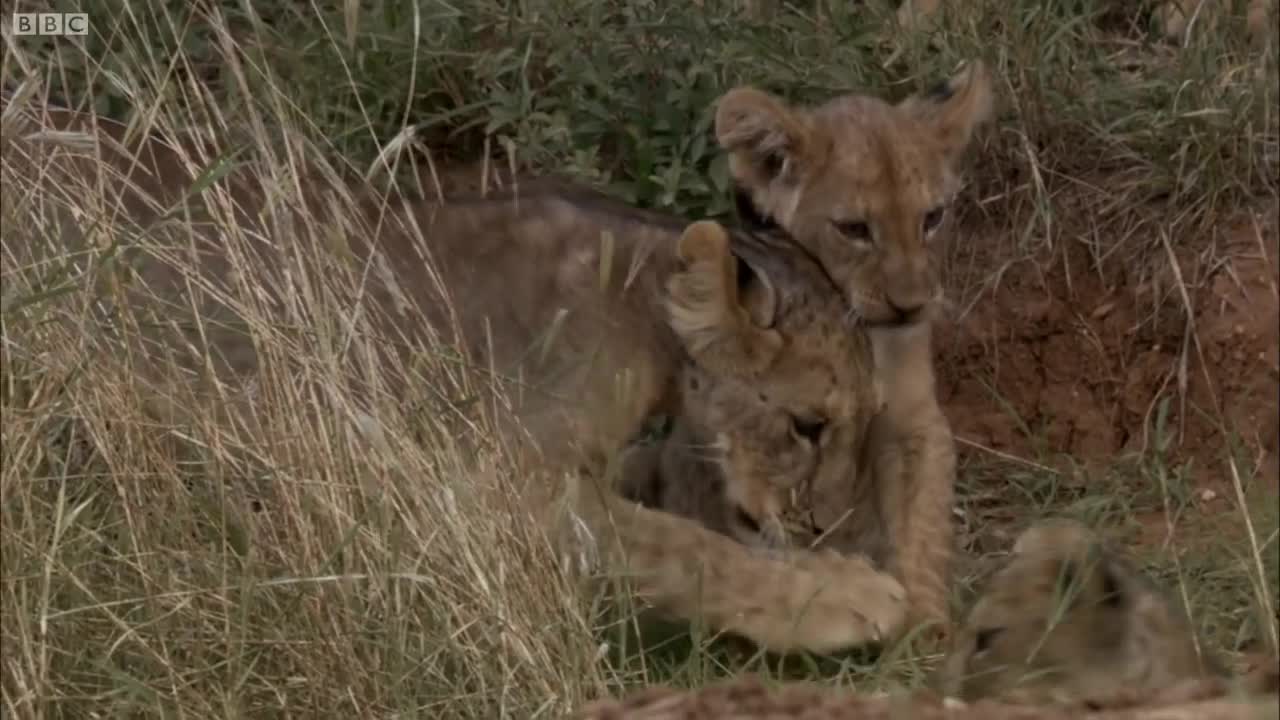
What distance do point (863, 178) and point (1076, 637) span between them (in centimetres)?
205

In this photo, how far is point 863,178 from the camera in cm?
522

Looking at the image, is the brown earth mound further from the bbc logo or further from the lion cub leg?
the bbc logo

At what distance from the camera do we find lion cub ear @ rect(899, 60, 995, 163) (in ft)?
17.6

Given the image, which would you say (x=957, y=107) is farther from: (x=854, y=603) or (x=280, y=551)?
(x=280, y=551)

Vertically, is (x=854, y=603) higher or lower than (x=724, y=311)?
lower

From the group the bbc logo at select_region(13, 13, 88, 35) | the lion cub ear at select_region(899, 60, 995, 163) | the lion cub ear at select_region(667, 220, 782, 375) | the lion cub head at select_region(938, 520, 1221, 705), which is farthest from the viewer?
the lion cub ear at select_region(899, 60, 995, 163)

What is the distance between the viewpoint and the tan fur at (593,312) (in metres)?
4.26

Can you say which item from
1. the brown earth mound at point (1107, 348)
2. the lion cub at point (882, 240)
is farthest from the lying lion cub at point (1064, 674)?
the brown earth mound at point (1107, 348)

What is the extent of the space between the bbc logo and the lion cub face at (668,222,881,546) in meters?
1.25

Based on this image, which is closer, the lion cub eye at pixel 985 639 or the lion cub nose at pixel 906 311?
the lion cub eye at pixel 985 639

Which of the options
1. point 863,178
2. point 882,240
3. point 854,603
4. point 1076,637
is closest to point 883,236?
point 882,240

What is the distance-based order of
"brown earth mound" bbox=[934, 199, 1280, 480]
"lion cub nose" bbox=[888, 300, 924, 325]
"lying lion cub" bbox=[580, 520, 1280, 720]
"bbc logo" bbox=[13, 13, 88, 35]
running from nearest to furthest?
"lying lion cub" bbox=[580, 520, 1280, 720] → "bbc logo" bbox=[13, 13, 88, 35] → "lion cub nose" bbox=[888, 300, 924, 325] → "brown earth mound" bbox=[934, 199, 1280, 480]

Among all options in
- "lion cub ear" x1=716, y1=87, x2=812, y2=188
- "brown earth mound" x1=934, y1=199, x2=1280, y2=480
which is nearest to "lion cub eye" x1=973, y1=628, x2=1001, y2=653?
"lion cub ear" x1=716, y1=87, x2=812, y2=188

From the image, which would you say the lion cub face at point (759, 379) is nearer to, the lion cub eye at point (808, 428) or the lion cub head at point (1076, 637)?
the lion cub eye at point (808, 428)
